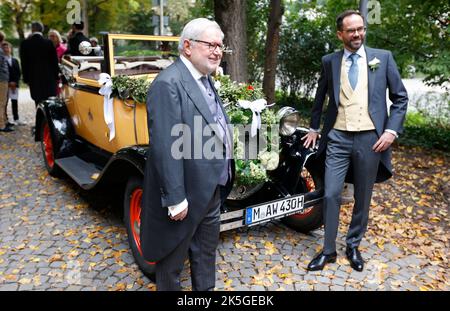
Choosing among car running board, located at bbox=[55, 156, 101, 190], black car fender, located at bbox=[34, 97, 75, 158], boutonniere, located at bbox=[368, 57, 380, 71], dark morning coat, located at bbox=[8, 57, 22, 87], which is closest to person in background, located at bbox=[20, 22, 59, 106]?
dark morning coat, located at bbox=[8, 57, 22, 87]

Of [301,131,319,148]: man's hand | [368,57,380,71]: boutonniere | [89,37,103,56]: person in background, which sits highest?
[89,37,103,56]: person in background

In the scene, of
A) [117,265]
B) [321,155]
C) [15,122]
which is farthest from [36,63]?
[321,155]

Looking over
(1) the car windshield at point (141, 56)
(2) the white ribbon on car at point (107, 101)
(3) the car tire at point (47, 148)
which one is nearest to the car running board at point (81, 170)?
(2) the white ribbon on car at point (107, 101)

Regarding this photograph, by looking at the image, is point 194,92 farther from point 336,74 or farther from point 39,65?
point 39,65

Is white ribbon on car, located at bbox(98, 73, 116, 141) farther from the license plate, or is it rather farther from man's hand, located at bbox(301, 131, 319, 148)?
man's hand, located at bbox(301, 131, 319, 148)

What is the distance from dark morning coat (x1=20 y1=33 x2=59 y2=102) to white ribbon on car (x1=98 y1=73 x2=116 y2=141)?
4.38 meters

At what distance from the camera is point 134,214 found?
3420mm

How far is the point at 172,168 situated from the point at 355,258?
2047 millimetres

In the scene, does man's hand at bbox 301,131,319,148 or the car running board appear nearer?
man's hand at bbox 301,131,319,148

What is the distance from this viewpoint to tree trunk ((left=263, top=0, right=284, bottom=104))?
8.04 m

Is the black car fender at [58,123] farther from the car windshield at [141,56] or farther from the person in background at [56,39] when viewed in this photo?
the person in background at [56,39]

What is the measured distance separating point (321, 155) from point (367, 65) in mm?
850

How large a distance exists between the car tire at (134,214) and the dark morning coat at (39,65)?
17.7 feet

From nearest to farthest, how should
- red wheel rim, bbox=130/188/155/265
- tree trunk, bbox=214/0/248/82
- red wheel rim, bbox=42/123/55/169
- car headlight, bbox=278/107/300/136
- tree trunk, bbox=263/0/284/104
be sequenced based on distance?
red wheel rim, bbox=130/188/155/265 → car headlight, bbox=278/107/300/136 → red wheel rim, bbox=42/123/55/169 → tree trunk, bbox=214/0/248/82 → tree trunk, bbox=263/0/284/104
